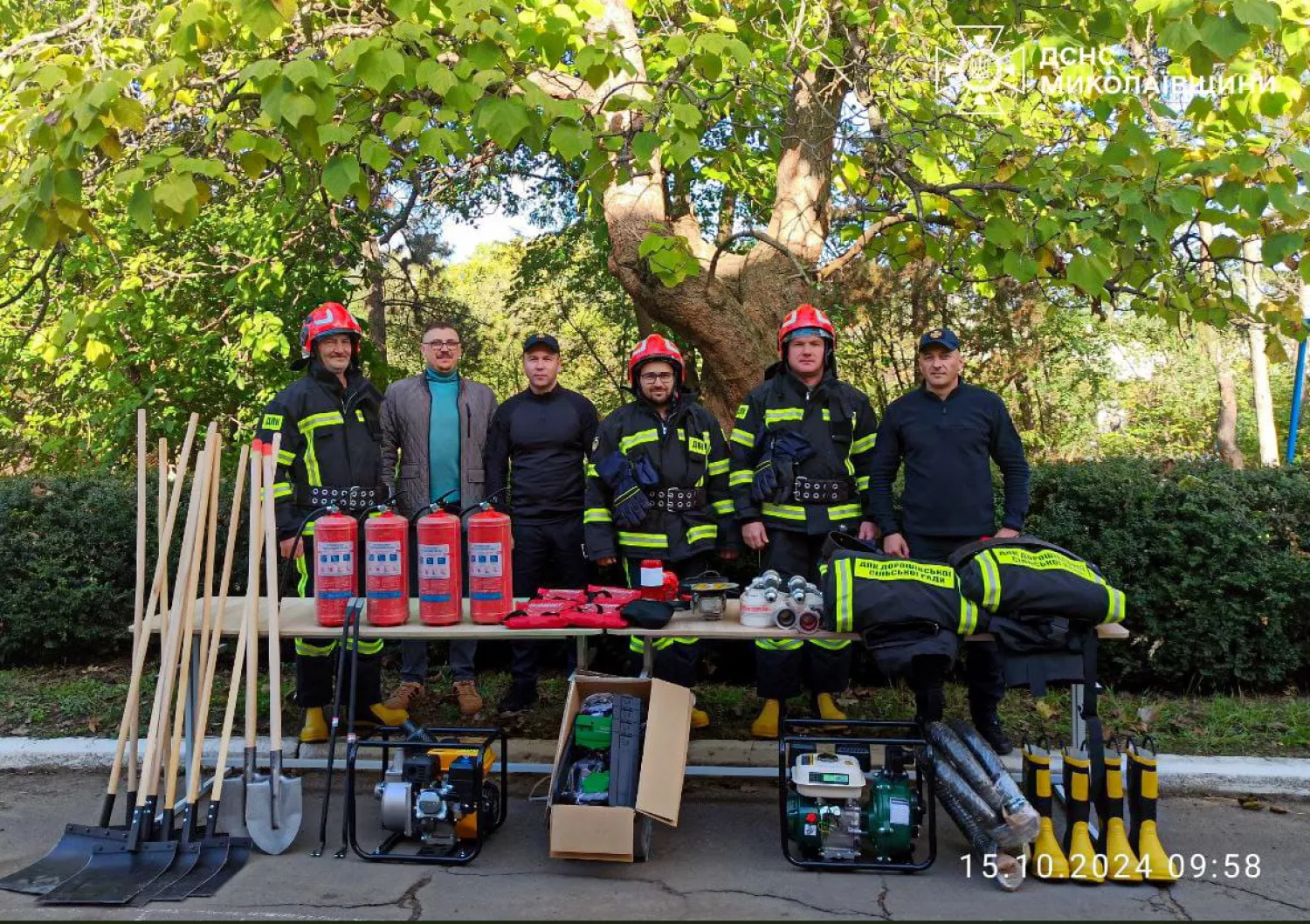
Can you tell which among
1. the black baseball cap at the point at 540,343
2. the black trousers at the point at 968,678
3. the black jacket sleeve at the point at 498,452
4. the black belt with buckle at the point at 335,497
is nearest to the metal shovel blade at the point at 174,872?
the black belt with buckle at the point at 335,497

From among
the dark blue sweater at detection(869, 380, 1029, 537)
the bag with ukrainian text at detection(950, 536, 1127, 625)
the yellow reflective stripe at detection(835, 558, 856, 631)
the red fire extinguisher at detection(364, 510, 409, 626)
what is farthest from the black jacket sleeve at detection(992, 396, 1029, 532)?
the red fire extinguisher at detection(364, 510, 409, 626)

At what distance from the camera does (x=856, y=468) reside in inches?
218

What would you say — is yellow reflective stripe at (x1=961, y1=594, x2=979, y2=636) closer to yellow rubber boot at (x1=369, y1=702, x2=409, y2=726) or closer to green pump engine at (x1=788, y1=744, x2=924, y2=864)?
green pump engine at (x1=788, y1=744, x2=924, y2=864)

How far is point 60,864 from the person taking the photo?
3.98 m

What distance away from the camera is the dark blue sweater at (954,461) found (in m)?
5.16

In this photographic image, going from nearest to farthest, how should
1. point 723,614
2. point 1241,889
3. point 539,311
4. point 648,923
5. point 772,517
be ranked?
1. point 648,923
2. point 1241,889
3. point 723,614
4. point 772,517
5. point 539,311

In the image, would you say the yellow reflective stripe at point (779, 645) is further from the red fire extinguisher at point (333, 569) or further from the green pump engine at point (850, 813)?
the red fire extinguisher at point (333, 569)

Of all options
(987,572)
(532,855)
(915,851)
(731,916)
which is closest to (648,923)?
(731,916)

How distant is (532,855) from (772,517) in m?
2.17

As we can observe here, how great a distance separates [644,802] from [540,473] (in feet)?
7.31

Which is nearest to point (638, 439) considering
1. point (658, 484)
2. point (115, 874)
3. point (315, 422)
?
point (658, 484)

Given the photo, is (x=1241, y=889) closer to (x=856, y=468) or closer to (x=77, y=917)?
(x=856, y=468)

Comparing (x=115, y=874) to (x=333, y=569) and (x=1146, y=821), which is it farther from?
(x=1146, y=821)

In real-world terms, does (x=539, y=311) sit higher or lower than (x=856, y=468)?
higher
